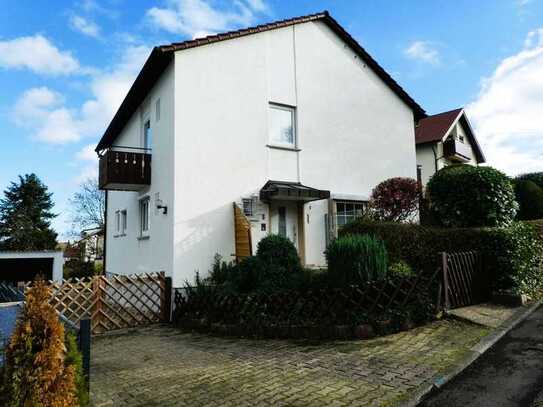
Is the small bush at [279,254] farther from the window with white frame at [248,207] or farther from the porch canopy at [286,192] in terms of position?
the window with white frame at [248,207]

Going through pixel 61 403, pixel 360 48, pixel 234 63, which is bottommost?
pixel 61 403

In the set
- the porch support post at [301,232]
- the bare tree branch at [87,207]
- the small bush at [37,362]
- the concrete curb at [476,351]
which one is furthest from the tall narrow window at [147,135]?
the bare tree branch at [87,207]

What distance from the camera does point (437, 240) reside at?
8.88 metres

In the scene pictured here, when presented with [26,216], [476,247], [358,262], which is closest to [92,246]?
[26,216]

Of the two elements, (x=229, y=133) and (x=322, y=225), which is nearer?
(x=229, y=133)

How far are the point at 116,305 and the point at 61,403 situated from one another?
6775 millimetres

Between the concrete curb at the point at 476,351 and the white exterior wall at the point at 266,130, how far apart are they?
583 centimetres

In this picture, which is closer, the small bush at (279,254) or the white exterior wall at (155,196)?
the small bush at (279,254)

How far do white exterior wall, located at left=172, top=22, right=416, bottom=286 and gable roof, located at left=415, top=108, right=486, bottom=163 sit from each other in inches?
439

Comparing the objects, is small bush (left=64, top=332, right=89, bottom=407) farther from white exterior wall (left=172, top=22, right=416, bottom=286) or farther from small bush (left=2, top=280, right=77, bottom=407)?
white exterior wall (left=172, top=22, right=416, bottom=286)

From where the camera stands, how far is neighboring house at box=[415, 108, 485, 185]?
25344mm

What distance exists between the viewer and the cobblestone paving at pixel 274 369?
4.20 meters

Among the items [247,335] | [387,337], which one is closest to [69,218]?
[247,335]

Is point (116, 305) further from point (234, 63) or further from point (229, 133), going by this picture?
point (234, 63)
